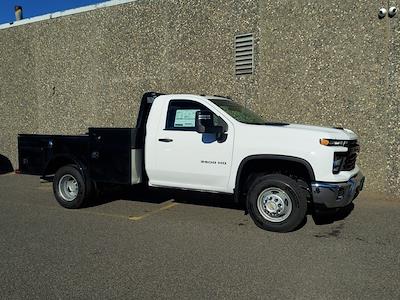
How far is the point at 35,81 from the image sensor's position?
48.6ft

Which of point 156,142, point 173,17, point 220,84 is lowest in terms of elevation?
point 156,142

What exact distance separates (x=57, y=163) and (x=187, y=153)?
2.88m

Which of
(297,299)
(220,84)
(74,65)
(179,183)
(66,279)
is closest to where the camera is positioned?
(297,299)

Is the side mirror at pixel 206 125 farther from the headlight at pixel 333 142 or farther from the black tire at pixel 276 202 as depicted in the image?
the headlight at pixel 333 142

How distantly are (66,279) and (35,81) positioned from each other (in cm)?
1154

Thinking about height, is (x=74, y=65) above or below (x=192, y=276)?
above

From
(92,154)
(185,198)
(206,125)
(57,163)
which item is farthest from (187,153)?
(57,163)

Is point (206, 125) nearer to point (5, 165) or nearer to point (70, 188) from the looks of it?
point (70, 188)

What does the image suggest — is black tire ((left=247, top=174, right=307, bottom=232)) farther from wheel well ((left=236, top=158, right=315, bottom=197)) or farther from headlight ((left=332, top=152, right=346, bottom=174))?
headlight ((left=332, top=152, right=346, bottom=174))

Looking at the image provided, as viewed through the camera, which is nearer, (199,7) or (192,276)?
(192,276)

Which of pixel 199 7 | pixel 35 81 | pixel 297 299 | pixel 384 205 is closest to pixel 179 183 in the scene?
pixel 297 299

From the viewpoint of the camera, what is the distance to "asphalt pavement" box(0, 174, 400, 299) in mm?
4375

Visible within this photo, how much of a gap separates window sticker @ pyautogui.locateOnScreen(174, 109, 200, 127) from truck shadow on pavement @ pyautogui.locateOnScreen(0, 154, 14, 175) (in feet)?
32.3

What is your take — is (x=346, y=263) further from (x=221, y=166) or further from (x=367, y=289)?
(x=221, y=166)
